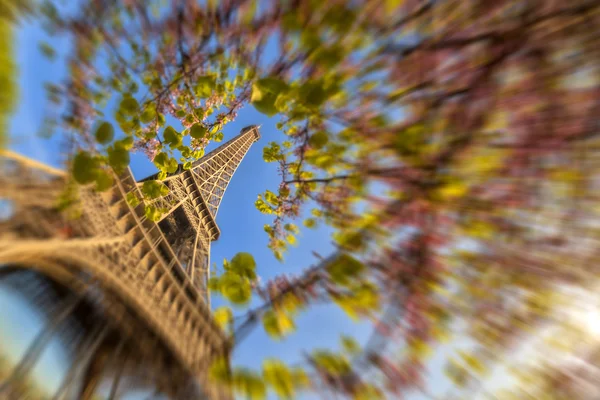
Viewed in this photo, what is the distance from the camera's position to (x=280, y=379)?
1.83 metres

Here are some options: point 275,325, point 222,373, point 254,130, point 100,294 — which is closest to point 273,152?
point 275,325

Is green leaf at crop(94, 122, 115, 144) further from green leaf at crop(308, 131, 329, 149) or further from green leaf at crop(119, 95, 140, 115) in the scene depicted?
green leaf at crop(308, 131, 329, 149)

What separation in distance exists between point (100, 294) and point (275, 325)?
16.6 ft

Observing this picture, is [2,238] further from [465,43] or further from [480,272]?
[480,272]

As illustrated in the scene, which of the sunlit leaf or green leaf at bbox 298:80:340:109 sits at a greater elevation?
the sunlit leaf

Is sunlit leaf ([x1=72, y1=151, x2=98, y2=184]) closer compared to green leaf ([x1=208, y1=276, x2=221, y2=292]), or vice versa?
sunlit leaf ([x1=72, y1=151, x2=98, y2=184])

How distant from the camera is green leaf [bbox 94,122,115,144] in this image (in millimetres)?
1940

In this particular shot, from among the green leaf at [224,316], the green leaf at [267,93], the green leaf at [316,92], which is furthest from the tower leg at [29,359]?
the green leaf at [316,92]

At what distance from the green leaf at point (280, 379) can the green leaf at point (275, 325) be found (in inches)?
8.5

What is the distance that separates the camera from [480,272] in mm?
1963

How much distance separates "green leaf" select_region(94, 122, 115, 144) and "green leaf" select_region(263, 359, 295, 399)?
2388 millimetres

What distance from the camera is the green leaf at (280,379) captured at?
5.98ft

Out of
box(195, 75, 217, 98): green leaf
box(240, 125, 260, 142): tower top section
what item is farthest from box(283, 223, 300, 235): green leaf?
box(240, 125, 260, 142): tower top section

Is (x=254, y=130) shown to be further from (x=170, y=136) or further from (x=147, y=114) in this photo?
(x=147, y=114)
